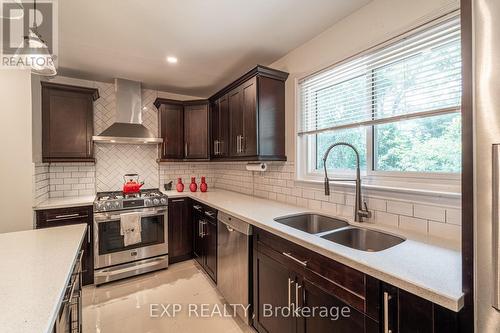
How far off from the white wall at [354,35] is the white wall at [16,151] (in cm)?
264

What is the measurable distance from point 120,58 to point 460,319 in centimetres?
334

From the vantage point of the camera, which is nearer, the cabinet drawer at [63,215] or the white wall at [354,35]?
the white wall at [354,35]

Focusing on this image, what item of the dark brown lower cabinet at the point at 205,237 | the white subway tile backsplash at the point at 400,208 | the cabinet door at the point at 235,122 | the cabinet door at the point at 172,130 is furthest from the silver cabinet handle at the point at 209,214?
the white subway tile backsplash at the point at 400,208

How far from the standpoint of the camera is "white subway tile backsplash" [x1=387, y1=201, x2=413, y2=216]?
1.48 metres

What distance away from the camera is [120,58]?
255 centimetres

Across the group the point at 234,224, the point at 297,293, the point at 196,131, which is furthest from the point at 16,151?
the point at 297,293

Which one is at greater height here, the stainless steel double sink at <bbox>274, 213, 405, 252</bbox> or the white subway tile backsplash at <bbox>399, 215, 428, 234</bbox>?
the white subway tile backsplash at <bbox>399, 215, 428, 234</bbox>

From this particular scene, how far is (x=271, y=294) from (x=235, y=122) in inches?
74.3

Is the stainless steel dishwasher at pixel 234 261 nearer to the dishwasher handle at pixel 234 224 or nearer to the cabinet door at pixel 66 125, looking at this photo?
the dishwasher handle at pixel 234 224

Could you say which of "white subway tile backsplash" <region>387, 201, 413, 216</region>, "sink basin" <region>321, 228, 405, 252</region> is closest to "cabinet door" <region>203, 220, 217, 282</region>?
"sink basin" <region>321, 228, 405, 252</region>

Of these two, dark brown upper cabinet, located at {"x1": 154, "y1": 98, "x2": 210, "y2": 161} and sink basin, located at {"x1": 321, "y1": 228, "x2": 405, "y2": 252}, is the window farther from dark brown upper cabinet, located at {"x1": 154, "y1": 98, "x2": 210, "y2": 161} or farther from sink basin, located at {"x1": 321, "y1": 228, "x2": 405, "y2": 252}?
dark brown upper cabinet, located at {"x1": 154, "y1": 98, "x2": 210, "y2": 161}

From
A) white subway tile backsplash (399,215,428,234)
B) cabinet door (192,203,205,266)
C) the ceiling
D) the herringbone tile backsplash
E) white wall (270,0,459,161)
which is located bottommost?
cabinet door (192,203,205,266)

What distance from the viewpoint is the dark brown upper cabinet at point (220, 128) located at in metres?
2.99

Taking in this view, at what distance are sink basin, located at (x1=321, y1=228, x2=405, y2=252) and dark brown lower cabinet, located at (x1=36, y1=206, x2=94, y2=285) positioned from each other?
261 cm
